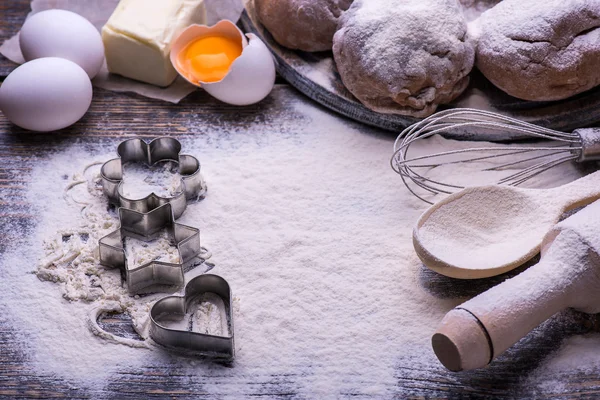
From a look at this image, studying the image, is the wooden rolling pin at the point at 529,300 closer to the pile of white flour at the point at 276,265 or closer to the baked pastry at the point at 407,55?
the pile of white flour at the point at 276,265

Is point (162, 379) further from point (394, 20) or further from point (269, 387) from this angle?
point (394, 20)

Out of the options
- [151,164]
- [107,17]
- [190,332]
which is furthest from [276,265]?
[107,17]

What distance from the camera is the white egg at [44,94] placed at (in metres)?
0.93

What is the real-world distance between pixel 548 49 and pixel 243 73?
1.33ft

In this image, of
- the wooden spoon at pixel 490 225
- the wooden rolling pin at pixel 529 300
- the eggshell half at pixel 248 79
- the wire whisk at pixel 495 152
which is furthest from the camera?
the eggshell half at pixel 248 79

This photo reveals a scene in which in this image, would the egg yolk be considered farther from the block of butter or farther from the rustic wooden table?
the rustic wooden table

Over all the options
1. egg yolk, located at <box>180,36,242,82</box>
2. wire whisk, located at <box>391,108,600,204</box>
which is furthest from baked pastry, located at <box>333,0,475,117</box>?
egg yolk, located at <box>180,36,242,82</box>

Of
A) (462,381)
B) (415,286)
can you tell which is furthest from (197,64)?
(462,381)

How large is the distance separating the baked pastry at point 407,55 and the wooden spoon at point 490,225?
0.19 m

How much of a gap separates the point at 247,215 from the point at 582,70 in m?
0.47

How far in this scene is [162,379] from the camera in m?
0.70

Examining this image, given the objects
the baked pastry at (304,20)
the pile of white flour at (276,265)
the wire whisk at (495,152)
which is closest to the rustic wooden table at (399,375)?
the pile of white flour at (276,265)

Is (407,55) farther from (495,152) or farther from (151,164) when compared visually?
(151,164)

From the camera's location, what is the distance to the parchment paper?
42.3 inches
